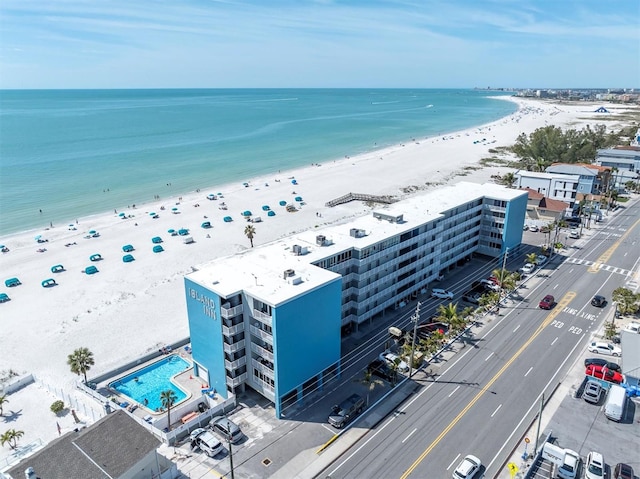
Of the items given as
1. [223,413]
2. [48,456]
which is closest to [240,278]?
[223,413]

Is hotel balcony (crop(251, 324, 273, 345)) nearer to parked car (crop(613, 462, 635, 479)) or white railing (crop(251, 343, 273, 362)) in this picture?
white railing (crop(251, 343, 273, 362))

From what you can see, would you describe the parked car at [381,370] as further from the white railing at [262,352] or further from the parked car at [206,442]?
the parked car at [206,442]

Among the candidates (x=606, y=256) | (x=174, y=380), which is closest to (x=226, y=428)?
(x=174, y=380)

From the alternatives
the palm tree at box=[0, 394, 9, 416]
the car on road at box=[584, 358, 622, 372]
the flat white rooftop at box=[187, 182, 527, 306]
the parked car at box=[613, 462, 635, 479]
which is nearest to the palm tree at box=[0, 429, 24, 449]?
the palm tree at box=[0, 394, 9, 416]

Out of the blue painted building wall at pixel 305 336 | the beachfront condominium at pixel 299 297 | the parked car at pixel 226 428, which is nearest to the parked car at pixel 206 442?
the parked car at pixel 226 428

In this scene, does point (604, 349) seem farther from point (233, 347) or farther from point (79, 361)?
point (79, 361)

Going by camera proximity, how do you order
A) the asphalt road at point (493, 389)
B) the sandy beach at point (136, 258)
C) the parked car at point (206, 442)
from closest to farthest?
1. the asphalt road at point (493, 389)
2. the parked car at point (206, 442)
3. the sandy beach at point (136, 258)
